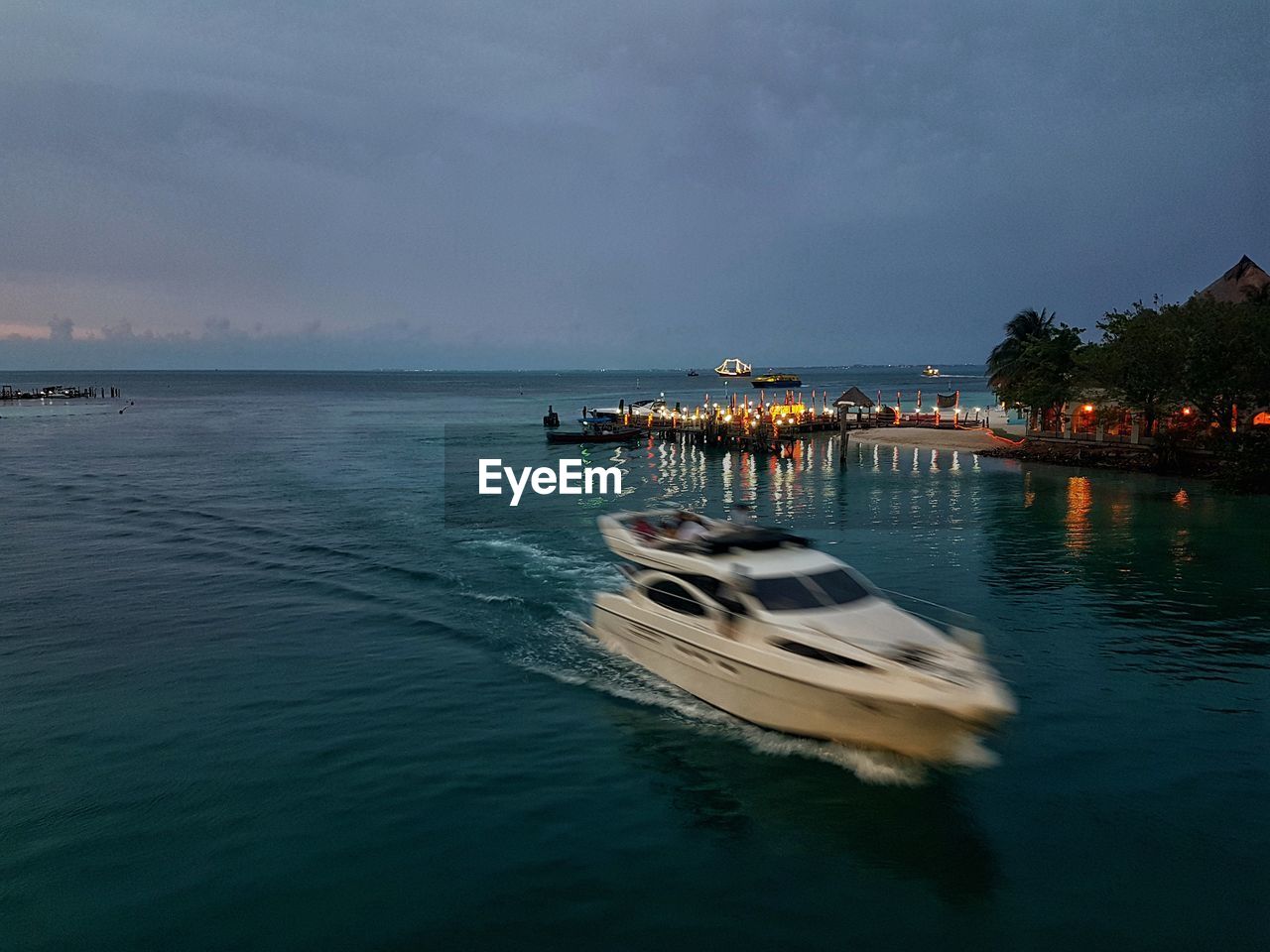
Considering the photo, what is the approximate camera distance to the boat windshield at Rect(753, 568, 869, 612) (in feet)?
46.9

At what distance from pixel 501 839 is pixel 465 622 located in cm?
1032

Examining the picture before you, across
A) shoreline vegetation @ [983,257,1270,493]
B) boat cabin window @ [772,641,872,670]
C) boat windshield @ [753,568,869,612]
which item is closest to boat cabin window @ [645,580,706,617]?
boat windshield @ [753,568,869,612]

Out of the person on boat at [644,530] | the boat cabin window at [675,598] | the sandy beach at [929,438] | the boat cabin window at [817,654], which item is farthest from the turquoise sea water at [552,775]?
the sandy beach at [929,438]

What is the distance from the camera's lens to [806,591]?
1456 centimetres

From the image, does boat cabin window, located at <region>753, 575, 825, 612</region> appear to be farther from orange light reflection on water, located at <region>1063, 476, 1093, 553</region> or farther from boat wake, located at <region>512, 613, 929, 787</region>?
orange light reflection on water, located at <region>1063, 476, 1093, 553</region>

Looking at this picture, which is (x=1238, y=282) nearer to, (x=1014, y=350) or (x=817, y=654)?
(x=1014, y=350)

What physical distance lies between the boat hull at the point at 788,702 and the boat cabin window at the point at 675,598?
365mm

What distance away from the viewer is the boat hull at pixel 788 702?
1195 centimetres

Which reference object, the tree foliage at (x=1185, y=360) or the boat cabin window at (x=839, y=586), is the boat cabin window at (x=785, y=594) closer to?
the boat cabin window at (x=839, y=586)

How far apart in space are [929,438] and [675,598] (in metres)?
60.1

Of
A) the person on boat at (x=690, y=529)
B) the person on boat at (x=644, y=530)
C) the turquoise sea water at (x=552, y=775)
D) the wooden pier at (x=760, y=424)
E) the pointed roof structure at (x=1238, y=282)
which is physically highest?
the pointed roof structure at (x=1238, y=282)

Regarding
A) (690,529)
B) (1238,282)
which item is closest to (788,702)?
(690,529)

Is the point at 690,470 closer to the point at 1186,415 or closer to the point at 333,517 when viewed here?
the point at 333,517

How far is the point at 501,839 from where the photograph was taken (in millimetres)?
11859
